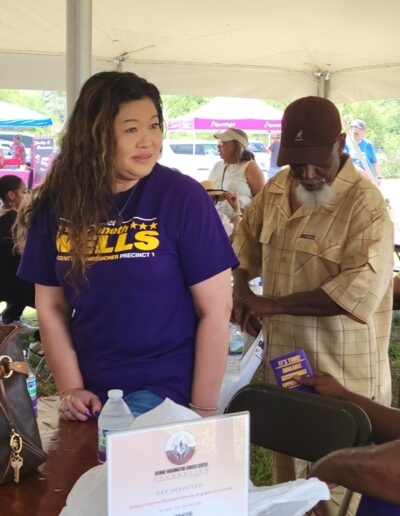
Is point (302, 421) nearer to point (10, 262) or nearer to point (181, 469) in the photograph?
point (181, 469)

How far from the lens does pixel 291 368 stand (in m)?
1.84

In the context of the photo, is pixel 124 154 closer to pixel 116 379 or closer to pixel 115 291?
pixel 115 291

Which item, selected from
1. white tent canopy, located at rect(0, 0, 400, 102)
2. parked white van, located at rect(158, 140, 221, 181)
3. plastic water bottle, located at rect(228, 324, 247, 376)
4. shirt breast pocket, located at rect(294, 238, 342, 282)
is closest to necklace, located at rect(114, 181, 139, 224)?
shirt breast pocket, located at rect(294, 238, 342, 282)

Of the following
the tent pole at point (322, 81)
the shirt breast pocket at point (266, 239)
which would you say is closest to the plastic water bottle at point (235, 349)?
the shirt breast pocket at point (266, 239)

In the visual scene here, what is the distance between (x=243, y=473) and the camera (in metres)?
0.97

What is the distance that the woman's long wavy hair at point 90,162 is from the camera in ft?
5.26

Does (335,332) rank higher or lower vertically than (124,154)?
lower

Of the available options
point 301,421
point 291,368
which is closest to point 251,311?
point 291,368

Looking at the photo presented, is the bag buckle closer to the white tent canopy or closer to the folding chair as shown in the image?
the folding chair

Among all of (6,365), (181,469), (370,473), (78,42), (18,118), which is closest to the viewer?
(181,469)

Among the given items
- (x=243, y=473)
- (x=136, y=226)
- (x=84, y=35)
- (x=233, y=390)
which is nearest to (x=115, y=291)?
(x=136, y=226)

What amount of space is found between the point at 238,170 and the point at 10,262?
1.98m

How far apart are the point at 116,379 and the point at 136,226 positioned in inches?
14.8

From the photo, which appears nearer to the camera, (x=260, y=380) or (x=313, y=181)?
(x=313, y=181)
